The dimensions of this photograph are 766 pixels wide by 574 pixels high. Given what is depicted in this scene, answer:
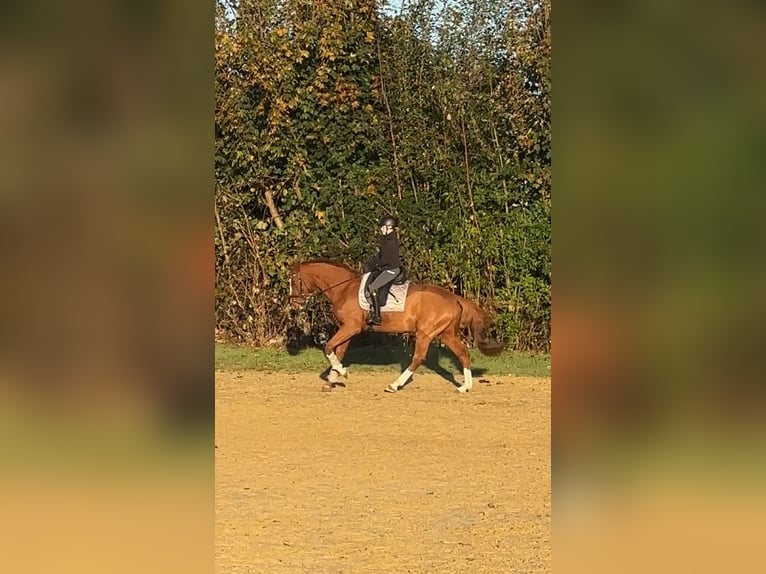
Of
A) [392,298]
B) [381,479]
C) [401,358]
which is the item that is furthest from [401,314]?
[381,479]

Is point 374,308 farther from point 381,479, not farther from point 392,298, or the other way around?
point 381,479

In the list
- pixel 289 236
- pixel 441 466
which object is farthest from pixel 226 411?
pixel 289 236

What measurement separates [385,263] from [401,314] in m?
0.66

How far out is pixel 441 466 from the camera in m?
6.73

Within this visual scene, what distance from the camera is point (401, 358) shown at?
12.7 meters

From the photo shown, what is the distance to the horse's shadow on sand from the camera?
12.1 metres

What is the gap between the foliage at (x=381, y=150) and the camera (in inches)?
489

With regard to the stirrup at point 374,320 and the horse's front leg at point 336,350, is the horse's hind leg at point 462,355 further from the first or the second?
the horse's front leg at point 336,350

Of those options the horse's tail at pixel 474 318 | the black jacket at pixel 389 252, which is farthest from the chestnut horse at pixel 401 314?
the black jacket at pixel 389 252

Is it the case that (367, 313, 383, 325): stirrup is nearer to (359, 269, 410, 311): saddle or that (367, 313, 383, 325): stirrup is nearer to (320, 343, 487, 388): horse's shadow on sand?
(359, 269, 410, 311): saddle
